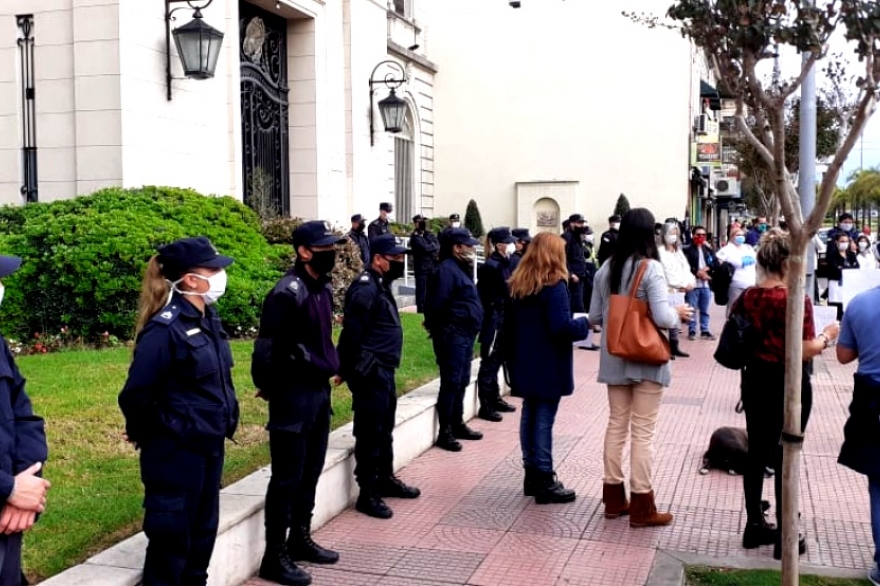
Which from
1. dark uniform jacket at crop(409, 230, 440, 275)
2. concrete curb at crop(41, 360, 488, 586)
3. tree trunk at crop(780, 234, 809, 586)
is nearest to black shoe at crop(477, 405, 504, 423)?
concrete curb at crop(41, 360, 488, 586)

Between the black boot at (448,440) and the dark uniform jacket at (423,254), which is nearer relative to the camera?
the black boot at (448,440)

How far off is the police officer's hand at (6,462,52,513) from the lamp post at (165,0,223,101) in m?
10.2

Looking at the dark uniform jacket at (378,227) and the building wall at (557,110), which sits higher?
the building wall at (557,110)

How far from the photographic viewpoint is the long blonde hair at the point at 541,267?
661 centimetres

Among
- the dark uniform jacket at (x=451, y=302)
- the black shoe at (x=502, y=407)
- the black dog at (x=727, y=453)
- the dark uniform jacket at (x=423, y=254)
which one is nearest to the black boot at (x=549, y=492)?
the black dog at (x=727, y=453)

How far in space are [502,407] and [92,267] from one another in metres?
4.66

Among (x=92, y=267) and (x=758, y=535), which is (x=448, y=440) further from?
(x=92, y=267)

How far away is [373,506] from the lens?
6.41 metres

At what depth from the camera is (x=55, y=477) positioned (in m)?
5.81

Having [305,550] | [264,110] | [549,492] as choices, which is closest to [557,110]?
[264,110]

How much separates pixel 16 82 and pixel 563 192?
1911cm

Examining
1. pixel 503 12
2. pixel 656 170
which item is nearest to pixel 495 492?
pixel 656 170

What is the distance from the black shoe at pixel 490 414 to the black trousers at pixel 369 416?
2950mm

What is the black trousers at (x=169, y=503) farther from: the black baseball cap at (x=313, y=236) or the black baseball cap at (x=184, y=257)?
the black baseball cap at (x=313, y=236)
